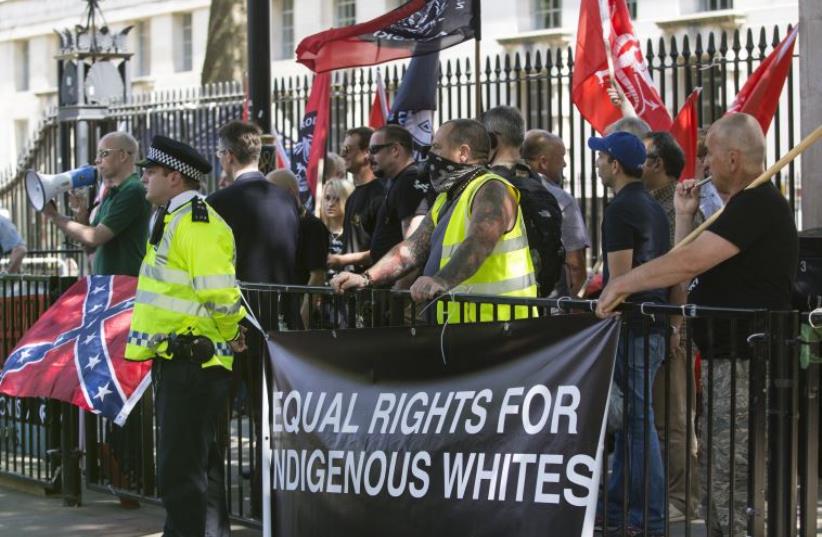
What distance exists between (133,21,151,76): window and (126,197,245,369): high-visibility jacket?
40392mm

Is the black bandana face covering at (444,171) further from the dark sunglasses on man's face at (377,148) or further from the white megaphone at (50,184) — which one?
the white megaphone at (50,184)

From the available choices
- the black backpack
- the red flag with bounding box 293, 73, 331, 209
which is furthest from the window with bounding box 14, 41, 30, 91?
the black backpack

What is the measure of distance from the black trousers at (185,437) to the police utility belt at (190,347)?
5 cm

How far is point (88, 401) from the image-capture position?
26.4ft

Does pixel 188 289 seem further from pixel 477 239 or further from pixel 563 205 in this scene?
pixel 563 205

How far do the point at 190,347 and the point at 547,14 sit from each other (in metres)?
28.6

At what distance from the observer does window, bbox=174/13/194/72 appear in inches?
1778

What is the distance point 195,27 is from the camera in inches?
1762

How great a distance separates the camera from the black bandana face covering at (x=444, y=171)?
262 inches

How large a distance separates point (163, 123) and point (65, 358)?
11225 millimetres

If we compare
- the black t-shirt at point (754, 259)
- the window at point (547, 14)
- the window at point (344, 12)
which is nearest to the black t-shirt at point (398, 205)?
the black t-shirt at point (754, 259)

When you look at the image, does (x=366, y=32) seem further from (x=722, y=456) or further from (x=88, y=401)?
(x=722, y=456)

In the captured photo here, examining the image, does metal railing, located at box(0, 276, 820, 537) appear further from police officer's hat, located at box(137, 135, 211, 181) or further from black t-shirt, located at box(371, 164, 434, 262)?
black t-shirt, located at box(371, 164, 434, 262)

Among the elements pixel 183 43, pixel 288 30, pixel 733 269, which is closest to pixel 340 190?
pixel 733 269
